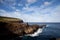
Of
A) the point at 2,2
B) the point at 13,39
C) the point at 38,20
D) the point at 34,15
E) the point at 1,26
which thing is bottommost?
the point at 13,39

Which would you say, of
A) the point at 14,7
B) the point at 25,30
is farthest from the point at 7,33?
the point at 14,7

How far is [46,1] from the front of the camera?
2652mm

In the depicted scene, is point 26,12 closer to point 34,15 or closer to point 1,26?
point 34,15

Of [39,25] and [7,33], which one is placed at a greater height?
[39,25]

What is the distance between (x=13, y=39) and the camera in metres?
2.79

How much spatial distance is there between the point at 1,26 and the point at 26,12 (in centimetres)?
106

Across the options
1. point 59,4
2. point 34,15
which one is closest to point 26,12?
point 34,15

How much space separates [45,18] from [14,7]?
3.86 feet

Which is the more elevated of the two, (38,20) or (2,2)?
(2,2)

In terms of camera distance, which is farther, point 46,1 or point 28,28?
point 28,28

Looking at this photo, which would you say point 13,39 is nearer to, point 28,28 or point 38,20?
point 28,28

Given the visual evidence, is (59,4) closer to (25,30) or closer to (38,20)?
(38,20)

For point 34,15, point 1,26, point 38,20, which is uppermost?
point 34,15

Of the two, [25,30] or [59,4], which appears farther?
[25,30]
